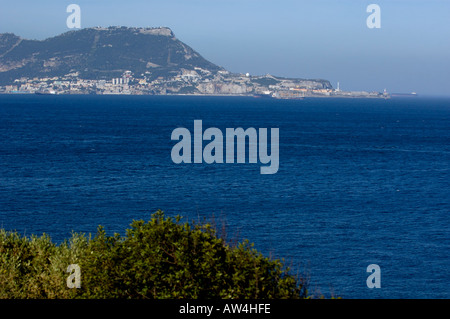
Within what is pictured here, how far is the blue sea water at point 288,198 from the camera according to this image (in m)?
37.6

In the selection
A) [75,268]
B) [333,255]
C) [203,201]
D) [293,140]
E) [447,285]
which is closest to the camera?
[75,268]

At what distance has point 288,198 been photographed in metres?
56.2

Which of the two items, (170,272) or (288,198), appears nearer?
(170,272)

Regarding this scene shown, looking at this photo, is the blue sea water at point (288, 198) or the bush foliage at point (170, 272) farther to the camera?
the blue sea water at point (288, 198)

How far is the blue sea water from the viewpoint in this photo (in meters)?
37.6

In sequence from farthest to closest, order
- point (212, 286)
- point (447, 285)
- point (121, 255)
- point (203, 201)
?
point (203, 201)
point (447, 285)
point (121, 255)
point (212, 286)

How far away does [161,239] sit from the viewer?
41.9ft

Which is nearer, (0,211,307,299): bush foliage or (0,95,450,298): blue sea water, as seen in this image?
(0,211,307,299): bush foliage

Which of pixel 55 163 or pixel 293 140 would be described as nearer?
pixel 55 163

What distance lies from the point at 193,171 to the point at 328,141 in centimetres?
3950

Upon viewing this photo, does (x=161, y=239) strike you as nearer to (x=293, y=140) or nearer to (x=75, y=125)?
(x=293, y=140)

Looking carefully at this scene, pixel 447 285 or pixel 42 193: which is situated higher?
pixel 42 193
